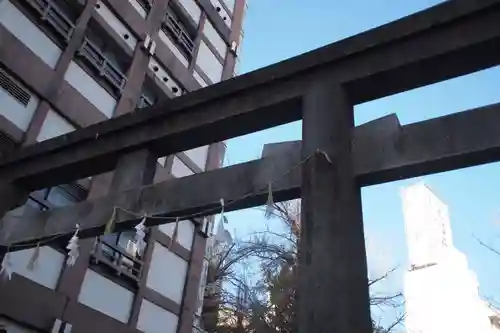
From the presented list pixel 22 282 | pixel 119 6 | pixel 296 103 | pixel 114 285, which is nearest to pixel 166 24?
pixel 119 6

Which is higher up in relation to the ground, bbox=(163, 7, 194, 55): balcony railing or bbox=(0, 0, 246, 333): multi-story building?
bbox=(163, 7, 194, 55): balcony railing

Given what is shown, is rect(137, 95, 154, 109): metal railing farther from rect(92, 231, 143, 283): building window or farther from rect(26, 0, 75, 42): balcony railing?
rect(92, 231, 143, 283): building window

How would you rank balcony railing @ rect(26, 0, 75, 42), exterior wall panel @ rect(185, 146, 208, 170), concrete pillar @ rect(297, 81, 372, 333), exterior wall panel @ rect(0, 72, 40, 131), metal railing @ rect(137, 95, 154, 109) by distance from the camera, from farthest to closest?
exterior wall panel @ rect(185, 146, 208, 170) → metal railing @ rect(137, 95, 154, 109) → balcony railing @ rect(26, 0, 75, 42) → exterior wall panel @ rect(0, 72, 40, 131) → concrete pillar @ rect(297, 81, 372, 333)

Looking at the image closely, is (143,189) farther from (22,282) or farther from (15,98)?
(15,98)

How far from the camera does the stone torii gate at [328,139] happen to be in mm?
2770

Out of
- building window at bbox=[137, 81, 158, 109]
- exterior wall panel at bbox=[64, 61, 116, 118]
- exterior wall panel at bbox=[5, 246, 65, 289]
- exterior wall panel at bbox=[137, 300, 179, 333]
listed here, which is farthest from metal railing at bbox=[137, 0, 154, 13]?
exterior wall panel at bbox=[137, 300, 179, 333]

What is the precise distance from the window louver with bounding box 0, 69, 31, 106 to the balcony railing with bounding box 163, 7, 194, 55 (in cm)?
558

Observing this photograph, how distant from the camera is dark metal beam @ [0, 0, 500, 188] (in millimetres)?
3154

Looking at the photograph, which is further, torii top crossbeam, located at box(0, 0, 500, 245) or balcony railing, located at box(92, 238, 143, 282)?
balcony railing, located at box(92, 238, 143, 282)

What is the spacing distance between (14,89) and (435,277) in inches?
1090

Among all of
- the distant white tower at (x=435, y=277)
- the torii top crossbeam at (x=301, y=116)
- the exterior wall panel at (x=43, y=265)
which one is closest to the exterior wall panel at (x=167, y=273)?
the exterior wall panel at (x=43, y=265)

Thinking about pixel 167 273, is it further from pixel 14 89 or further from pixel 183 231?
pixel 14 89

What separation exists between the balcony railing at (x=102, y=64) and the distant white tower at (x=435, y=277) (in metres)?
18.4

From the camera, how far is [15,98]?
809cm
